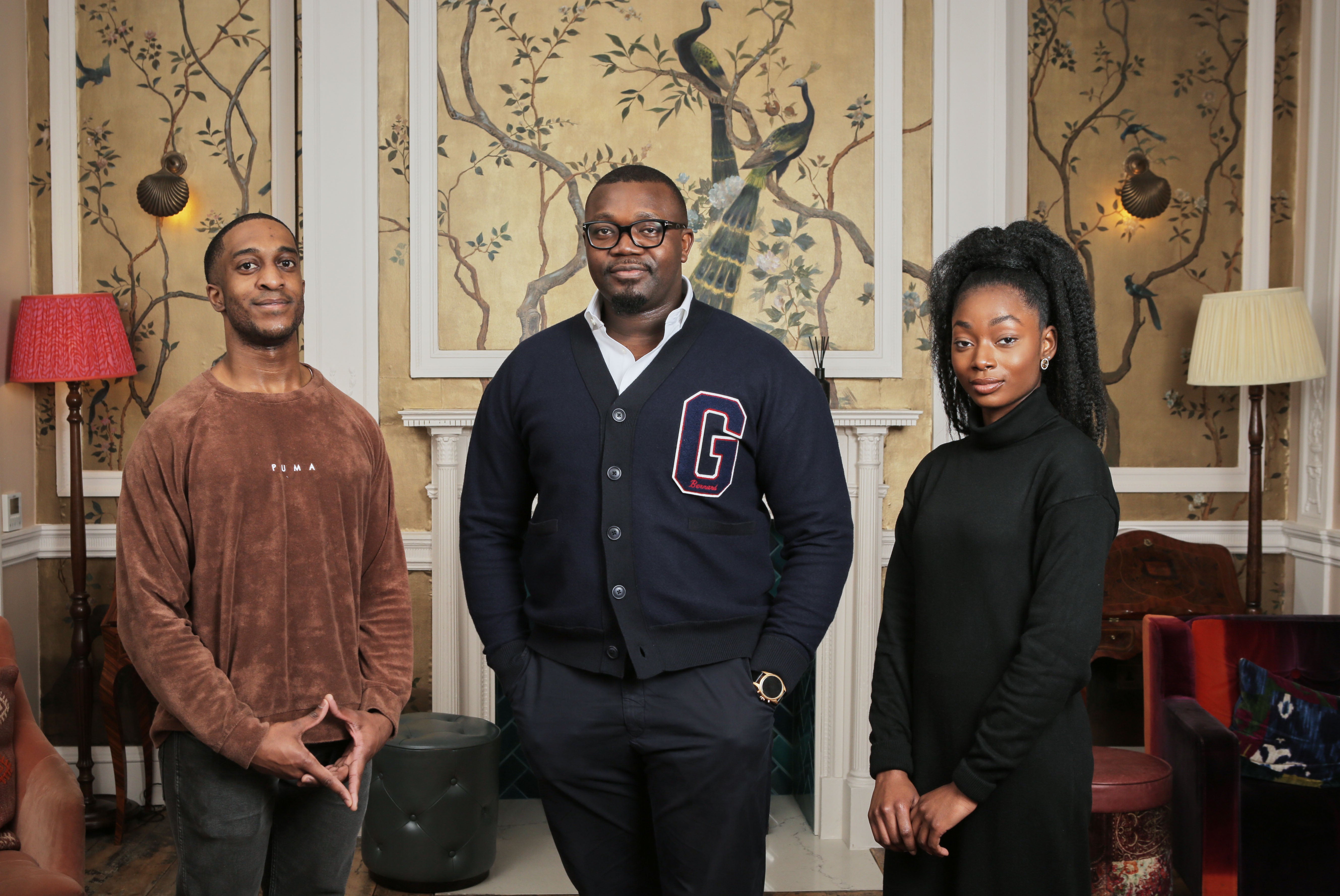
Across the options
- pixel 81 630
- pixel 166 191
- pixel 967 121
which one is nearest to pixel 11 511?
pixel 81 630

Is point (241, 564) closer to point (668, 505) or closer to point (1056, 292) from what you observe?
point (668, 505)

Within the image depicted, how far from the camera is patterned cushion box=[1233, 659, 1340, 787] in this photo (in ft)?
7.89

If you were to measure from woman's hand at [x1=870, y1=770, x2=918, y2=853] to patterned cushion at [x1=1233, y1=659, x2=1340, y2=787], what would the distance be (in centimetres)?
139

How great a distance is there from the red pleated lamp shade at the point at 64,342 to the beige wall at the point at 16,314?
12 centimetres

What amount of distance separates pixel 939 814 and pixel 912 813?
0.19 feet

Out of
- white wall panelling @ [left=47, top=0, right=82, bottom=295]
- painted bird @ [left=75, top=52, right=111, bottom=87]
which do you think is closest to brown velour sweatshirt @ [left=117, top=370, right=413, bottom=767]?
white wall panelling @ [left=47, top=0, right=82, bottom=295]

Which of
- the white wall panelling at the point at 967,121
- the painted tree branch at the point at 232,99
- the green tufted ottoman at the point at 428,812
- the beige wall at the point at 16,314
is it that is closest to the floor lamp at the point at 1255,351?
the white wall panelling at the point at 967,121

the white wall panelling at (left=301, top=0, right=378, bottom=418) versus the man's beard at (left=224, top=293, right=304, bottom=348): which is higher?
the white wall panelling at (left=301, top=0, right=378, bottom=418)

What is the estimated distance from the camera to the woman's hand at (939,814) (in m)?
1.32

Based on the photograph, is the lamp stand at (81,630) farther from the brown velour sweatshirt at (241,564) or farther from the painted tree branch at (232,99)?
the brown velour sweatshirt at (241,564)

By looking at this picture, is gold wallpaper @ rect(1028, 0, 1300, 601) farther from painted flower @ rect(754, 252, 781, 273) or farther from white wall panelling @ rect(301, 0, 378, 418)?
white wall panelling @ rect(301, 0, 378, 418)

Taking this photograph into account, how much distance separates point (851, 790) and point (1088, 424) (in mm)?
1947

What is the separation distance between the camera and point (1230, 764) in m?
2.27

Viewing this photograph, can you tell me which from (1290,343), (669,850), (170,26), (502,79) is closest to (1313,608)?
(1290,343)
